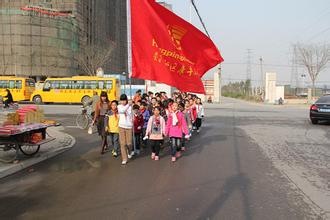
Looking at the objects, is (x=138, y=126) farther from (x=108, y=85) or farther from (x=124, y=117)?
(x=108, y=85)

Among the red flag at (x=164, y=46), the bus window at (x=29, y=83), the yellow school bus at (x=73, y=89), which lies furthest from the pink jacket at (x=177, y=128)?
the bus window at (x=29, y=83)

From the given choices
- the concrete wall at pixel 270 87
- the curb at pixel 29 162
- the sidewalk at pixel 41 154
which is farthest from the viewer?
the concrete wall at pixel 270 87

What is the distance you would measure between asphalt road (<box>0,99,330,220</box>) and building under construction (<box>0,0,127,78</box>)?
1964 inches

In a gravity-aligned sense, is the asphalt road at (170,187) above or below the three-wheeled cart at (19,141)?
below

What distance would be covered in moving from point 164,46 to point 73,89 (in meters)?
26.4

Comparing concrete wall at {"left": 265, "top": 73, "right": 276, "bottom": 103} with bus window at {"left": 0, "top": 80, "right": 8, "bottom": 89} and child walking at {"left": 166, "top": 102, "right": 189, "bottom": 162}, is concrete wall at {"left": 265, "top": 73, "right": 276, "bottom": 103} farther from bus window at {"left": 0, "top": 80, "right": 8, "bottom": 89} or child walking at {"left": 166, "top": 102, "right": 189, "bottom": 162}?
child walking at {"left": 166, "top": 102, "right": 189, "bottom": 162}

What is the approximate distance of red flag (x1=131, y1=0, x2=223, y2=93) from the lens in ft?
24.5

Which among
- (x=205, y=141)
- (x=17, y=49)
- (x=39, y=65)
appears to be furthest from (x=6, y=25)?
(x=205, y=141)

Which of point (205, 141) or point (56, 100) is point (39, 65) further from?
point (205, 141)

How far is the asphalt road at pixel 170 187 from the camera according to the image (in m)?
4.75

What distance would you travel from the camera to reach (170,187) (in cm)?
596

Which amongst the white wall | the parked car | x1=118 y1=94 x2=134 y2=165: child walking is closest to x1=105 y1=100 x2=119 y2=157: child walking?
x1=118 y1=94 x2=134 y2=165: child walking

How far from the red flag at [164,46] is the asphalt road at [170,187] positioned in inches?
79.8

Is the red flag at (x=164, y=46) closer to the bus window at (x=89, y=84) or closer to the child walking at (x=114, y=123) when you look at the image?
the child walking at (x=114, y=123)
